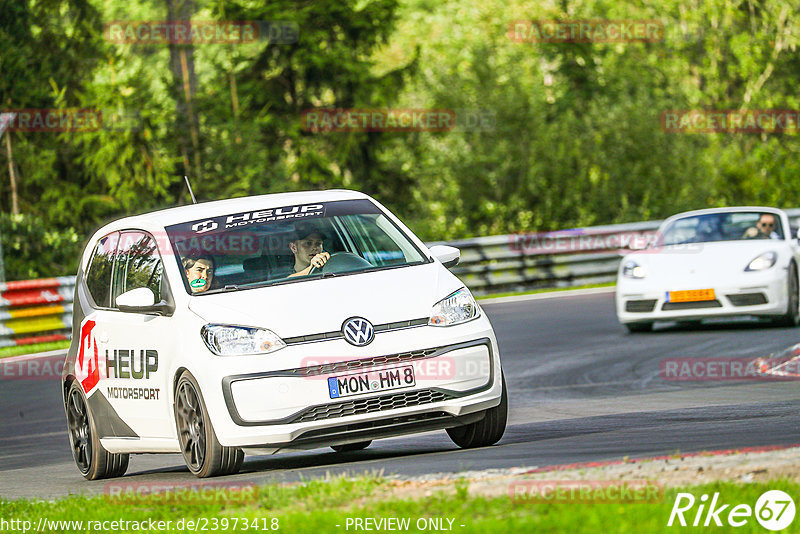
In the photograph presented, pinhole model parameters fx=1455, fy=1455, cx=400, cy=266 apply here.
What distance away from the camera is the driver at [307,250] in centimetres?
900

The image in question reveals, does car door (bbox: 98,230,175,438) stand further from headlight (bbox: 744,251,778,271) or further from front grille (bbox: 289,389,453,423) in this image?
headlight (bbox: 744,251,778,271)

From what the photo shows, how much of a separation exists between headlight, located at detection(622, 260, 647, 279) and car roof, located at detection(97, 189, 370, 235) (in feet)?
24.6

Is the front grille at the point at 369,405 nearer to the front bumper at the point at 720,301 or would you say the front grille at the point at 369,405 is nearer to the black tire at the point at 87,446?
the black tire at the point at 87,446

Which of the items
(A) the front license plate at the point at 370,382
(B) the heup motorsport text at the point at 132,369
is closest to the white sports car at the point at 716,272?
(B) the heup motorsport text at the point at 132,369

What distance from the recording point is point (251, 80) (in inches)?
1289

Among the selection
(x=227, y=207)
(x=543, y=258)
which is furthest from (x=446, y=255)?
(x=543, y=258)

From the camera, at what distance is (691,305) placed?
1609 centimetres

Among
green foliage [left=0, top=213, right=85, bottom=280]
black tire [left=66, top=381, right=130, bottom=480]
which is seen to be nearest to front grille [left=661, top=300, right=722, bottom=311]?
black tire [left=66, top=381, right=130, bottom=480]

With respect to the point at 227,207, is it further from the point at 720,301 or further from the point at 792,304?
the point at 792,304

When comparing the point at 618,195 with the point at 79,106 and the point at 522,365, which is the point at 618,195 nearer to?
the point at 79,106

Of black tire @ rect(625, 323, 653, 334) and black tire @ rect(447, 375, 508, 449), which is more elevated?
black tire @ rect(447, 375, 508, 449)

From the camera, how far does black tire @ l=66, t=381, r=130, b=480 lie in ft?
31.5

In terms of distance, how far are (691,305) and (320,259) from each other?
798cm

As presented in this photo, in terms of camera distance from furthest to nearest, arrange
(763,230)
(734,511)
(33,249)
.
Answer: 1. (33,249)
2. (763,230)
3. (734,511)
